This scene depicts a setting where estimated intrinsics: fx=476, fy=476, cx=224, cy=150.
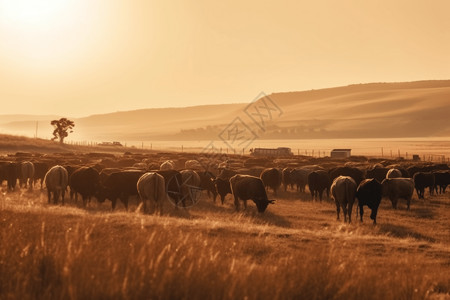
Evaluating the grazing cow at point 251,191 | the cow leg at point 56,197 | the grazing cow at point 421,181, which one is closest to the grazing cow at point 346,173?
the grazing cow at point 421,181

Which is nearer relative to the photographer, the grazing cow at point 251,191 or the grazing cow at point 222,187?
the grazing cow at point 251,191

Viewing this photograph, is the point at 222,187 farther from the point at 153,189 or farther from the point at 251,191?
the point at 153,189

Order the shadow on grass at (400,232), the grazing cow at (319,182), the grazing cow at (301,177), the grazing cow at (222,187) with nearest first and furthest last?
the shadow on grass at (400,232), the grazing cow at (222,187), the grazing cow at (319,182), the grazing cow at (301,177)

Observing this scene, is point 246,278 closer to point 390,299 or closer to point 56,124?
point 390,299

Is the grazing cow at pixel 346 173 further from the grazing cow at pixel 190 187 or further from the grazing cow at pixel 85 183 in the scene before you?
the grazing cow at pixel 85 183

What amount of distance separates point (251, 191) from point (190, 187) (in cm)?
388

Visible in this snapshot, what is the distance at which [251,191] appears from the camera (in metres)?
23.8

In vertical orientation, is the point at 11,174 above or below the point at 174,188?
above

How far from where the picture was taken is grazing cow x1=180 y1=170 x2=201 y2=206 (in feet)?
83.3

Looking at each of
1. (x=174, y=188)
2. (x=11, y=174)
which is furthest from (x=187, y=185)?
(x=11, y=174)

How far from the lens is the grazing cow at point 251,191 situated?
23.2 metres

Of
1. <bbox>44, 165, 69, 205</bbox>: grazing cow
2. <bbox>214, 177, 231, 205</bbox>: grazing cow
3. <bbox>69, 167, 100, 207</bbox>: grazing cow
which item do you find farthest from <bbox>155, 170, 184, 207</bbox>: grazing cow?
<bbox>44, 165, 69, 205</bbox>: grazing cow

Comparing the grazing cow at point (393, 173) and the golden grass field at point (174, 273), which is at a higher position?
the grazing cow at point (393, 173)

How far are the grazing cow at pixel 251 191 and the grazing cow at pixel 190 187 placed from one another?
246 cm
